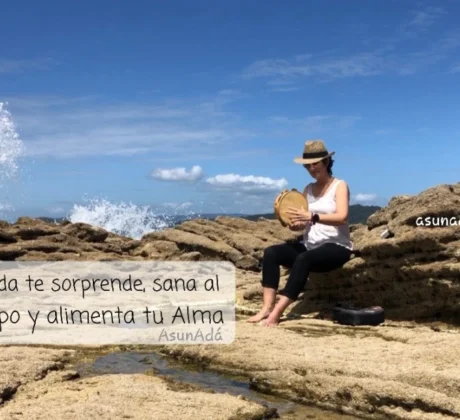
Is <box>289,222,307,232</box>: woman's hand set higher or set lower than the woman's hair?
lower

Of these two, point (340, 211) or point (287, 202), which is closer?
point (340, 211)

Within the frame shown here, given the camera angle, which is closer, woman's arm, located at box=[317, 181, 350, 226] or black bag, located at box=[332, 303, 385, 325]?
black bag, located at box=[332, 303, 385, 325]

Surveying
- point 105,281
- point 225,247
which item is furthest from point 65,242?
point 105,281

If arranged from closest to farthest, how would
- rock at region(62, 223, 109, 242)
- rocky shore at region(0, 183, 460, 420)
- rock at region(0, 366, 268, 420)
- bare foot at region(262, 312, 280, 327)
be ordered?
rock at region(0, 366, 268, 420), rocky shore at region(0, 183, 460, 420), bare foot at region(262, 312, 280, 327), rock at region(62, 223, 109, 242)

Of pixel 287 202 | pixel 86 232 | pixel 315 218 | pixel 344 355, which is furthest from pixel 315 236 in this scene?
pixel 86 232

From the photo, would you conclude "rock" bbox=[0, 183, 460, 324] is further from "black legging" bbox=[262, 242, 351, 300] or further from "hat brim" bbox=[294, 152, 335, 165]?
"hat brim" bbox=[294, 152, 335, 165]

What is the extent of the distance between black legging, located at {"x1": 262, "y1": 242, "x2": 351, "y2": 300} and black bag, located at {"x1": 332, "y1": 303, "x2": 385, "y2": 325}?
0.82 metres

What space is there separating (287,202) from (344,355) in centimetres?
364

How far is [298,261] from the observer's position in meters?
10.4

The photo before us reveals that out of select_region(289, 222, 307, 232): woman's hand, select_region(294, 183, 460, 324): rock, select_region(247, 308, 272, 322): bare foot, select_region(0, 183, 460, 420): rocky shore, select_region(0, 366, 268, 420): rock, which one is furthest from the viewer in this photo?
select_region(289, 222, 307, 232): woman's hand

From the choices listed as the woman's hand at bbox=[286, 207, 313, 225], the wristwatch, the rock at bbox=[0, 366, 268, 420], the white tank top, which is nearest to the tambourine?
the woman's hand at bbox=[286, 207, 313, 225]

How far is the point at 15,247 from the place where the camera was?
23.7 meters

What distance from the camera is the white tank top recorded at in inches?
423

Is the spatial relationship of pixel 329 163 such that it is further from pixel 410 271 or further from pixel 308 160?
pixel 410 271
